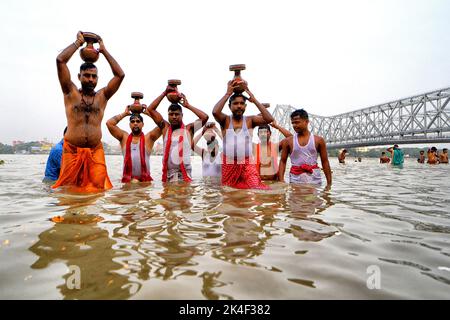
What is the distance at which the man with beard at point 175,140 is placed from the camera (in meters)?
5.40

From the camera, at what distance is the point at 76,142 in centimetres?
412

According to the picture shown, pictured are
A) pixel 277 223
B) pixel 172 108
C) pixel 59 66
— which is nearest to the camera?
pixel 277 223

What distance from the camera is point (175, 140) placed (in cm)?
556

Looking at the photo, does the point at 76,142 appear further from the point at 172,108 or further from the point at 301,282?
the point at 301,282

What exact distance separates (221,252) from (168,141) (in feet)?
13.6

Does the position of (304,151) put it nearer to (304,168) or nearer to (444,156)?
(304,168)

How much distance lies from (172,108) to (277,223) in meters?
3.71

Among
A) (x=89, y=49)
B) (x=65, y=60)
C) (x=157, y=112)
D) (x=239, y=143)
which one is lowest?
(x=239, y=143)

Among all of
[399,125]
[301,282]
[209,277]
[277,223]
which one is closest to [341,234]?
[277,223]

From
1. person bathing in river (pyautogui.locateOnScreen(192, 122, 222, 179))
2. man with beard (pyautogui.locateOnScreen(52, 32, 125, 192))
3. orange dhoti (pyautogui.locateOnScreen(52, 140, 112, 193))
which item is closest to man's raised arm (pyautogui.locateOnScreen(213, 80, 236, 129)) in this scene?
man with beard (pyautogui.locateOnScreen(52, 32, 125, 192))

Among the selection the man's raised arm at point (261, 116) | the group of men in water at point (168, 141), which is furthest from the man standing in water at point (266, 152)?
the man's raised arm at point (261, 116)

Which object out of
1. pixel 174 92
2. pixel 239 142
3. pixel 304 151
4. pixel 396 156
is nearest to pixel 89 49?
pixel 174 92
